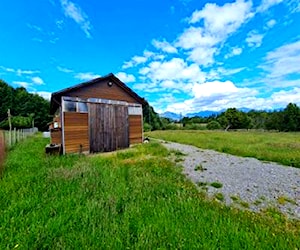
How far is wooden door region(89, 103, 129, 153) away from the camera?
12.0m

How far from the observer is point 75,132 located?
442 inches

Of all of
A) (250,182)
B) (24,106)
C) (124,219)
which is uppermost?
(24,106)

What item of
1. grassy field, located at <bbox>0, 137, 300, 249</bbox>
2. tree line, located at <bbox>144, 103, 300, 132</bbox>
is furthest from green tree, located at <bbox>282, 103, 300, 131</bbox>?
grassy field, located at <bbox>0, 137, 300, 249</bbox>

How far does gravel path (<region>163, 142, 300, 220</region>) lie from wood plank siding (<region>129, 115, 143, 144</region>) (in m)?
6.32

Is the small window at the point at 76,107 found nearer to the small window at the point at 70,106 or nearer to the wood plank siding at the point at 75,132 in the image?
the small window at the point at 70,106

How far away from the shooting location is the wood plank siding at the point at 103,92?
1162cm

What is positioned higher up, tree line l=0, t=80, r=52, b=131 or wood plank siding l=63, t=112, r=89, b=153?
tree line l=0, t=80, r=52, b=131

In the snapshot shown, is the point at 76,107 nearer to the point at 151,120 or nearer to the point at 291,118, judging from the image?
the point at 151,120

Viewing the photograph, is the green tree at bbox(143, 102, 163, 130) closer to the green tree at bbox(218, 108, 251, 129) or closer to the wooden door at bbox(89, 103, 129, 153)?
the green tree at bbox(218, 108, 251, 129)

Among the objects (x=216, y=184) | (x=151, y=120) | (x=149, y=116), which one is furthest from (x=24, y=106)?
(x=216, y=184)

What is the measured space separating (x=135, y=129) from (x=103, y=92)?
11.6 ft

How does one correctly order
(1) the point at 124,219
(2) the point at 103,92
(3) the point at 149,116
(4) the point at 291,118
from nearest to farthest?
1. (1) the point at 124,219
2. (2) the point at 103,92
3. (4) the point at 291,118
4. (3) the point at 149,116

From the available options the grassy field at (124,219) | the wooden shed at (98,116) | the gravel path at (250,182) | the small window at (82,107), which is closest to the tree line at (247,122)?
the wooden shed at (98,116)

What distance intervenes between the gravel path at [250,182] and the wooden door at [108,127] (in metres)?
5.91
